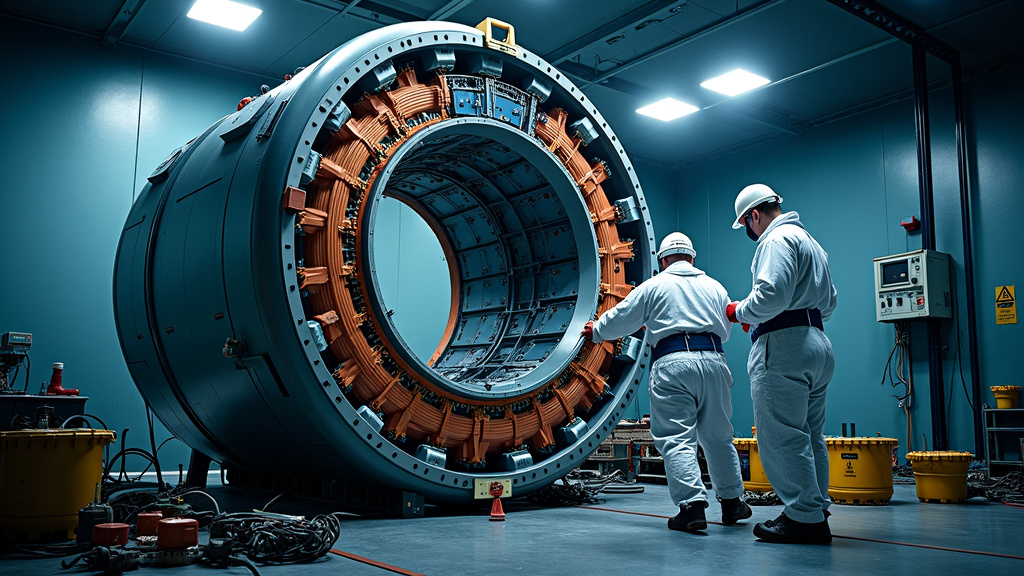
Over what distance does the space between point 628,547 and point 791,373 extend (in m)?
1.21

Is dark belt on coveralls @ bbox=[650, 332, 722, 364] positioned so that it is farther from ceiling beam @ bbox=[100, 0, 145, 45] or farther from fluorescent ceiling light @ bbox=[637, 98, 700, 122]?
fluorescent ceiling light @ bbox=[637, 98, 700, 122]

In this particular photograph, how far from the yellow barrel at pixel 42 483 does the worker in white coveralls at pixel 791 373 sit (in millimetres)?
3340

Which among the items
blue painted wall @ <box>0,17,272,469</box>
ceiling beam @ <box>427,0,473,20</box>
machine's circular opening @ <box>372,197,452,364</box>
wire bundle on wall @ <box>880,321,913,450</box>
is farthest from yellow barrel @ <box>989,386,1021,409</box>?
blue painted wall @ <box>0,17,272,469</box>

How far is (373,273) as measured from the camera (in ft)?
15.7

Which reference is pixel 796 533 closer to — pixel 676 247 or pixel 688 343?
pixel 688 343

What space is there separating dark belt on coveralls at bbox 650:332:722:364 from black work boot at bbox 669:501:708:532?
0.89m

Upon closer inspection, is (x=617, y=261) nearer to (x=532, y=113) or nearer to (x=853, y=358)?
(x=532, y=113)

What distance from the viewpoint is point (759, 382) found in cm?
422

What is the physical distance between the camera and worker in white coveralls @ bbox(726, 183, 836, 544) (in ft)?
13.2

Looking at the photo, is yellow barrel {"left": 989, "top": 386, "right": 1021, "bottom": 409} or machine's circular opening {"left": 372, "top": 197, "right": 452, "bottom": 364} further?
machine's circular opening {"left": 372, "top": 197, "right": 452, "bottom": 364}

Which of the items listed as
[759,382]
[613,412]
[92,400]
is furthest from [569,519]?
[92,400]

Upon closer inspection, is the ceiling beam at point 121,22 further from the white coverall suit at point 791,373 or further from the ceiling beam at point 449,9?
the white coverall suit at point 791,373

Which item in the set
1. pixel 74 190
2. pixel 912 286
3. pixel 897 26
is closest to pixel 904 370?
pixel 912 286

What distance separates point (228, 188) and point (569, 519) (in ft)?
9.31
